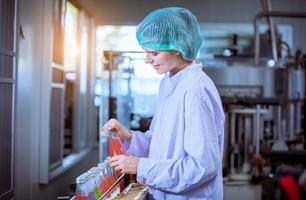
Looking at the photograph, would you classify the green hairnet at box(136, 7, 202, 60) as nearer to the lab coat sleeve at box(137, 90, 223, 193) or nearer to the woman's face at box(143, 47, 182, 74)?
the woman's face at box(143, 47, 182, 74)

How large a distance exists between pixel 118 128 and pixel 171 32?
0.40m

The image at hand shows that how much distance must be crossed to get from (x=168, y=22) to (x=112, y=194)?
0.59 metres

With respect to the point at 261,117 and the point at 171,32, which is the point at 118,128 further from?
the point at 261,117

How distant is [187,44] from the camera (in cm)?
137

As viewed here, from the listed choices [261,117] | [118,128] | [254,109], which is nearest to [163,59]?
[118,128]

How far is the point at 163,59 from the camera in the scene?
1.37 meters

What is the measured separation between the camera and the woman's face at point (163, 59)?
137 cm

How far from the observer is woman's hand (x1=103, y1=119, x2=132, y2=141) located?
152 cm

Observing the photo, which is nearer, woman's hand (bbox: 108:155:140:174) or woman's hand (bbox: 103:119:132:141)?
woman's hand (bbox: 108:155:140:174)

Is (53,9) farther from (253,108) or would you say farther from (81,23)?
(253,108)

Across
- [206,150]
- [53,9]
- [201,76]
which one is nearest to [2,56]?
[201,76]

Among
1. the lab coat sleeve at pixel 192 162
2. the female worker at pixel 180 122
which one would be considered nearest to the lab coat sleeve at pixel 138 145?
the female worker at pixel 180 122

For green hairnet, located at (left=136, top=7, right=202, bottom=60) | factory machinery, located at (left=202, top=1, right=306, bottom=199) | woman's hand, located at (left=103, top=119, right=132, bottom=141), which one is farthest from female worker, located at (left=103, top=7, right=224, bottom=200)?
factory machinery, located at (left=202, top=1, right=306, bottom=199)

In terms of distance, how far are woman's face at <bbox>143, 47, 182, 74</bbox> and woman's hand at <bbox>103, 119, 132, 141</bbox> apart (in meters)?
0.27
